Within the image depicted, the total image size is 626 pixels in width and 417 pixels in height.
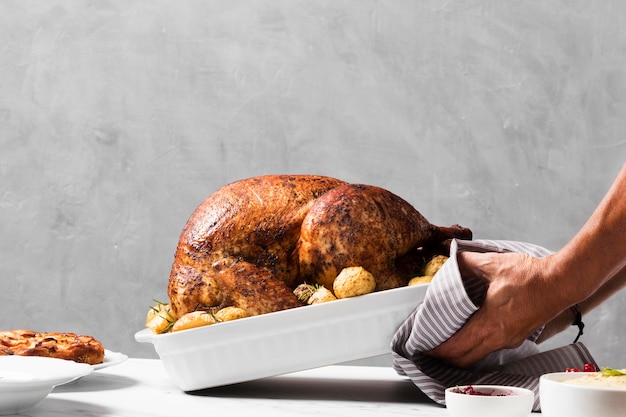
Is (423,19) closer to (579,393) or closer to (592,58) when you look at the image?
(592,58)

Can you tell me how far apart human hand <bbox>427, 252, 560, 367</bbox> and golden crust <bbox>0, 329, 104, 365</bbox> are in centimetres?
62

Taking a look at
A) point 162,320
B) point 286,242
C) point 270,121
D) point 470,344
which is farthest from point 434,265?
point 270,121

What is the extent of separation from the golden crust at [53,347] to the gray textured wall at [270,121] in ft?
6.31

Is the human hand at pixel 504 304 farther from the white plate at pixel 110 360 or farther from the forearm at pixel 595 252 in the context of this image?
the white plate at pixel 110 360

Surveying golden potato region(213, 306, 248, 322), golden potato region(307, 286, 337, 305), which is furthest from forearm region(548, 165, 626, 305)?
golden potato region(213, 306, 248, 322)

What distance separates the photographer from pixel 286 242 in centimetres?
142

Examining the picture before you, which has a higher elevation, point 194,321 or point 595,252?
point 194,321

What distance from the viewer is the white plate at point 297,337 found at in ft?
4.10

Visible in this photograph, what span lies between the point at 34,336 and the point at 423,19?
2237 mm

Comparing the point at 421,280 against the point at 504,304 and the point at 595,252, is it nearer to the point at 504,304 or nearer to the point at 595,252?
the point at 504,304

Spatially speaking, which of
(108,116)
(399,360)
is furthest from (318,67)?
(399,360)

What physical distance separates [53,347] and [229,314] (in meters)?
0.33

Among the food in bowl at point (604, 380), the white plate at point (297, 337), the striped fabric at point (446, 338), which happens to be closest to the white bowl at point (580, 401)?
the food in bowl at point (604, 380)

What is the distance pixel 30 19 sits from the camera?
144 inches
